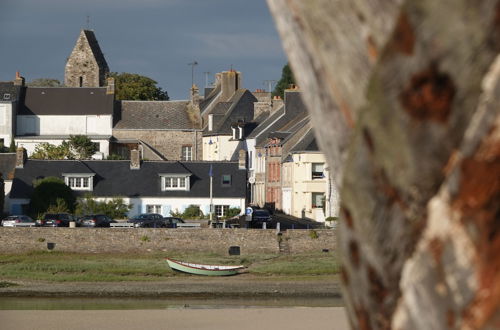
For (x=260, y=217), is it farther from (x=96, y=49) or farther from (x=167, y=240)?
(x=96, y=49)

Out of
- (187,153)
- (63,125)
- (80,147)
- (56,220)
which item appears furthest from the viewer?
(187,153)

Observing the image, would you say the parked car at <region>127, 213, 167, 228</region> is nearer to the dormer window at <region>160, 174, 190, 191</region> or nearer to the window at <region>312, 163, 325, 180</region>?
the dormer window at <region>160, 174, 190, 191</region>

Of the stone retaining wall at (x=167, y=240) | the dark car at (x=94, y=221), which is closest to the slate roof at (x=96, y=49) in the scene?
the dark car at (x=94, y=221)

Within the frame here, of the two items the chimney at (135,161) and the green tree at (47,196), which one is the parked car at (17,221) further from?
the chimney at (135,161)

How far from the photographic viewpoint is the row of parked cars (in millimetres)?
46969

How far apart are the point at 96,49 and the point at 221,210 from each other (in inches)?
1936

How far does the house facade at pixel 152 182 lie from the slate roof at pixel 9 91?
939 inches

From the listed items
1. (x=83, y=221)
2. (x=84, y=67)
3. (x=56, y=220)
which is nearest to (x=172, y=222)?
(x=83, y=221)

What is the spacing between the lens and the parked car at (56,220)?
47.0 metres

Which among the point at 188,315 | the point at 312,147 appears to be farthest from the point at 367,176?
the point at 312,147

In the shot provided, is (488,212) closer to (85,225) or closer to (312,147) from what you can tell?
(85,225)

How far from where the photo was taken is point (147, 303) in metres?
32.8

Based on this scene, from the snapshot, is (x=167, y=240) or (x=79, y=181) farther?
(x=79, y=181)

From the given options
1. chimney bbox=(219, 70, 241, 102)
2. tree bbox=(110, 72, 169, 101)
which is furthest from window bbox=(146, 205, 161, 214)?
tree bbox=(110, 72, 169, 101)
